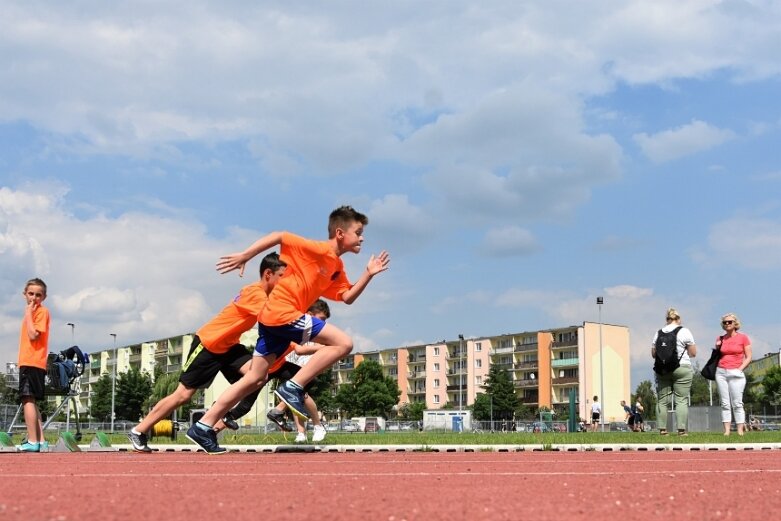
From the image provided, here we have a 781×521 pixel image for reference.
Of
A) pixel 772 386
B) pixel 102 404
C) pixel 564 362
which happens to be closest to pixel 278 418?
pixel 772 386

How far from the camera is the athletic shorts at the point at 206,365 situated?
27.4 ft

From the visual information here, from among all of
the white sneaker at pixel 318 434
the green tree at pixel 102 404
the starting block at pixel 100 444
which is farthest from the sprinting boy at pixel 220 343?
the green tree at pixel 102 404

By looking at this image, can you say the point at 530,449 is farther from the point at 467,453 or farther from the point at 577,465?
the point at 577,465

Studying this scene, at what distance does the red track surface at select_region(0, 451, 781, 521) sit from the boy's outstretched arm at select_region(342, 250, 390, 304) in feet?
6.19

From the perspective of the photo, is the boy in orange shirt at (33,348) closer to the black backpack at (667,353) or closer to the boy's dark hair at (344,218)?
the boy's dark hair at (344,218)

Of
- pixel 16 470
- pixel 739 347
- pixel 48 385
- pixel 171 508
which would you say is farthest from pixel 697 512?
pixel 739 347

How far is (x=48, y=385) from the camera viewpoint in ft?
33.1

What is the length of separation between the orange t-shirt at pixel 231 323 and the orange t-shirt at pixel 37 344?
2.00m

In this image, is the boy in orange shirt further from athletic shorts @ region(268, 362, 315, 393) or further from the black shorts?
athletic shorts @ region(268, 362, 315, 393)

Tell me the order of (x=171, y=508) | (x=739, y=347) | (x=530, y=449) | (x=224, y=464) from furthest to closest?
(x=739, y=347), (x=530, y=449), (x=224, y=464), (x=171, y=508)

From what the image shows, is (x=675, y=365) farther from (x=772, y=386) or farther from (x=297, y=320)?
(x=772, y=386)

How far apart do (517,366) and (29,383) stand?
396ft

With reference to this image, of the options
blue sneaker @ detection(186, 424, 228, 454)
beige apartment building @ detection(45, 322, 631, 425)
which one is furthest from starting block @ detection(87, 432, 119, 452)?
beige apartment building @ detection(45, 322, 631, 425)

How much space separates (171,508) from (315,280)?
13.8ft
